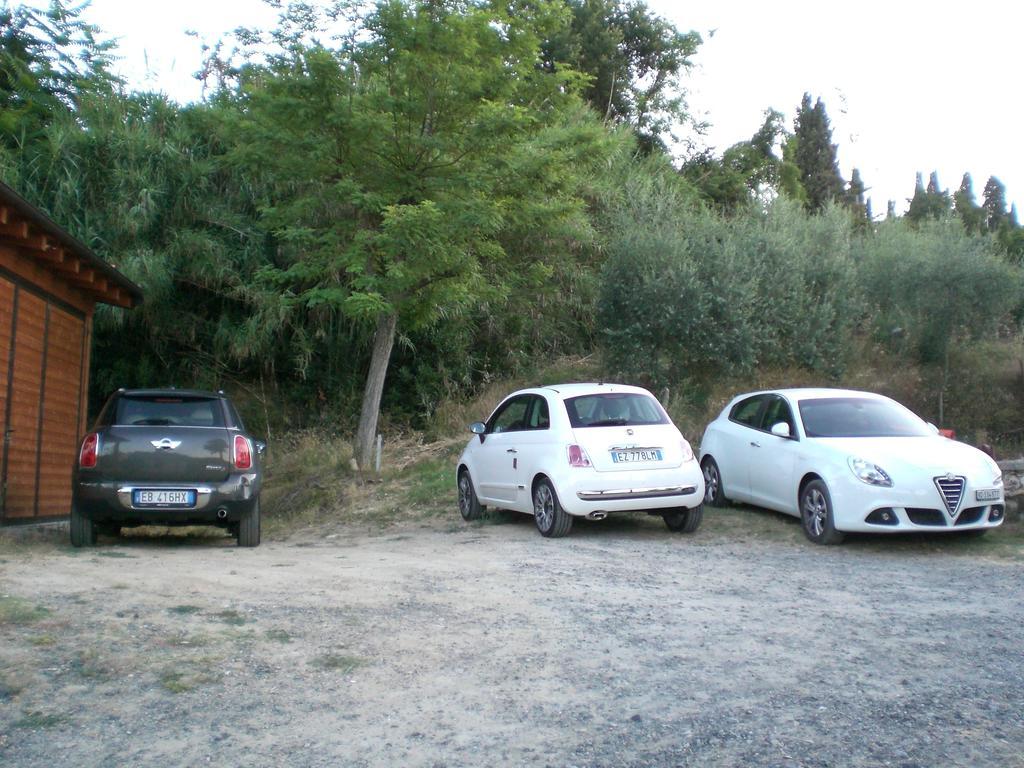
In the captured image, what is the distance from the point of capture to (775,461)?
38.6 ft

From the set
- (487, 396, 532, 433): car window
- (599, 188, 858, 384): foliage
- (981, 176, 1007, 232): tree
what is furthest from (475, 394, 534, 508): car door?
(981, 176, 1007, 232): tree

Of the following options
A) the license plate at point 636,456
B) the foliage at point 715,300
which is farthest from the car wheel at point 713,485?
the foliage at point 715,300

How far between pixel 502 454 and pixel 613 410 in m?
1.58

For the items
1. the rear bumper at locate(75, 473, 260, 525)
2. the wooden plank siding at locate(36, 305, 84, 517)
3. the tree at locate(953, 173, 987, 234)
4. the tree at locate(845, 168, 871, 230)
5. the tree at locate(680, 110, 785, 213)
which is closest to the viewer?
the rear bumper at locate(75, 473, 260, 525)

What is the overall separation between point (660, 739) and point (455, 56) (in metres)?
12.0

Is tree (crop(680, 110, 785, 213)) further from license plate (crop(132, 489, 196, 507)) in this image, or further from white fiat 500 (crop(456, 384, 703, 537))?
license plate (crop(132, 489, 196, 507))

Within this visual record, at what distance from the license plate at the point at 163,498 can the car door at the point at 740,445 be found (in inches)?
249

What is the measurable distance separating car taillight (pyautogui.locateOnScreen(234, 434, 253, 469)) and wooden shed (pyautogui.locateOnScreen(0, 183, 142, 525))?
160 centimetres

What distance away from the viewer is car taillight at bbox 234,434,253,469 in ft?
35.7

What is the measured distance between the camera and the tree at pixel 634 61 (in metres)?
33.6

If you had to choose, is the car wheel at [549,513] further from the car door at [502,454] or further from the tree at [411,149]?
the tree at [411,149]

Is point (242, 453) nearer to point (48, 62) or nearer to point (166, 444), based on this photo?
point (166, 444)

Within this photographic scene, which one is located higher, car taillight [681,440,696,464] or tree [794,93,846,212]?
tree [794,93,846,212]

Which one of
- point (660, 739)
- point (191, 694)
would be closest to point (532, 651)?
point (660, 739)
